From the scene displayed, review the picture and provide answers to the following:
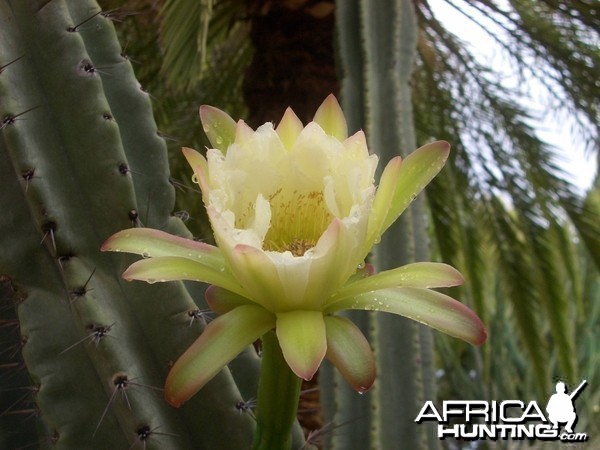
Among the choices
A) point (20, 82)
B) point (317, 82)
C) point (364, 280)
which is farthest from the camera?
point (317, 82)

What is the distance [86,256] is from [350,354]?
1.37ft

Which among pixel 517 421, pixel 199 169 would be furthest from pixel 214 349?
pixel 517 421

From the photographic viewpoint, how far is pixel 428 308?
0.71 meters

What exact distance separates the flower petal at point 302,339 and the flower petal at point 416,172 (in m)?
0.16

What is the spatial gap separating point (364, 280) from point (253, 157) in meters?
0.16

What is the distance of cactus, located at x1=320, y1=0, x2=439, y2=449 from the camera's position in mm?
1476

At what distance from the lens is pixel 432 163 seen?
804 mm

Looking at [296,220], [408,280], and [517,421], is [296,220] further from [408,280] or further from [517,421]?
[517,421]

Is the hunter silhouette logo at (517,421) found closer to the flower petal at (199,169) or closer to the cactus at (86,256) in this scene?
the cactus at (86,256)

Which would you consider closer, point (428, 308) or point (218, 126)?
point (428, 308)

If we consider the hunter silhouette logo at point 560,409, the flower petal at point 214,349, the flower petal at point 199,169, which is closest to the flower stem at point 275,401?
the flower petal at point 214,349

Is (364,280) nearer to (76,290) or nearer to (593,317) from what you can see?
(76,290)

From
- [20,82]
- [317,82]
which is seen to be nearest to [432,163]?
[20,82]

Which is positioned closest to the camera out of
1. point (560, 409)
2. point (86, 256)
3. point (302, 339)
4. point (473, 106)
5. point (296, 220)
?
point (302, 339)
